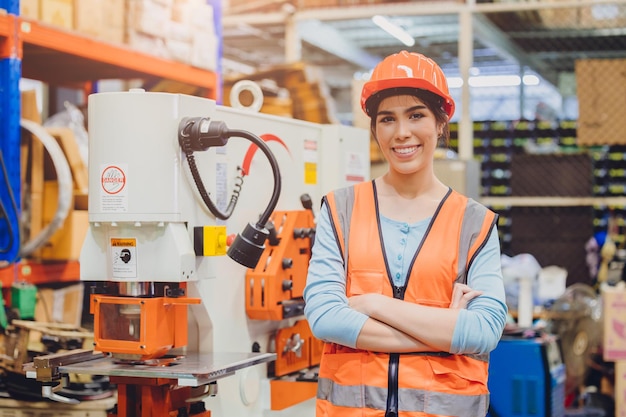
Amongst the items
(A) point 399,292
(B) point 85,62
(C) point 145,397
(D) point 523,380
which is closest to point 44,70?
(B) point 85,62

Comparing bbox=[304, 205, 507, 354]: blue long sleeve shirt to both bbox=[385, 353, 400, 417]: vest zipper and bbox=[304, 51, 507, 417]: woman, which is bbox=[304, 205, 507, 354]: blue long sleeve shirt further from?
bbox=[385, 353, 400, 417]: vest zipper

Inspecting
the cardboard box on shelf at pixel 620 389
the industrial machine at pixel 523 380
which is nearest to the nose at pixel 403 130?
the industrial machine at pixel 523 380

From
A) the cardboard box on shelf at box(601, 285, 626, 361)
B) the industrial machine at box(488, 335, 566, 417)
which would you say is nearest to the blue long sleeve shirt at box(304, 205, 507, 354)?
the industrial machine at box(488, 335, 566, 417)

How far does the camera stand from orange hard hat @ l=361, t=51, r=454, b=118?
2.06 m

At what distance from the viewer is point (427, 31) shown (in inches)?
328

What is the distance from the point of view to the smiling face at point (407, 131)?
6.81 ft

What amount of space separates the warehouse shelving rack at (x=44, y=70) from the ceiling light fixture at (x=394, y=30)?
2698 millimetres

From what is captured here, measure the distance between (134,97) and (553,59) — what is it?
32.4ft

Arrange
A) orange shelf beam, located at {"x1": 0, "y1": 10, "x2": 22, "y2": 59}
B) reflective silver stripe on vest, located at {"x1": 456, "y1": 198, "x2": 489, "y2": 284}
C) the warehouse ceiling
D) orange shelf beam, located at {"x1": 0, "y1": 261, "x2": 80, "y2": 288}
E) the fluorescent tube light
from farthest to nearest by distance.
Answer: the fluorescent tube light < the warehouse ceiling < orange shelf beam, located at {"x1": 0, "y1": 261, "x2": 80, "y2": 288} < orange shelf beam, located at {"x1": 0, "y1": 10, "x2": 22, "y2": 59} < reflective silver stripe on vest, located at {"x1": 456, "y1": 198, "x2": 489, "y2": 284}

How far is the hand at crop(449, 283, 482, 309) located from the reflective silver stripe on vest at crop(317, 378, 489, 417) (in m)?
0.20

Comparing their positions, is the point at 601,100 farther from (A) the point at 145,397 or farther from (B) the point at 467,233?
(A) the point at 145,397

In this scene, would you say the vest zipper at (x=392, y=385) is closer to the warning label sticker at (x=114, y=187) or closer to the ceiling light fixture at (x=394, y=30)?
the warning label sticker at (x=114, y=187)

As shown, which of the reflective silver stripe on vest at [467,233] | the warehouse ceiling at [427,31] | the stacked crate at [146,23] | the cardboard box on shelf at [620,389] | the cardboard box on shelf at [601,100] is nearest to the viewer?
the reflective silver stripe on vest at [467,233]

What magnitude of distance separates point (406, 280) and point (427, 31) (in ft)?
21.7
